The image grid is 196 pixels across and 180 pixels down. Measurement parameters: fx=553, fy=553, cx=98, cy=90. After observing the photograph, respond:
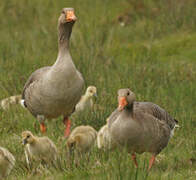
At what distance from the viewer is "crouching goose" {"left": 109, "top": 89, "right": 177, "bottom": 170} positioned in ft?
21.1

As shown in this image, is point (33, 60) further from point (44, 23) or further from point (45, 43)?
point (44, 23)

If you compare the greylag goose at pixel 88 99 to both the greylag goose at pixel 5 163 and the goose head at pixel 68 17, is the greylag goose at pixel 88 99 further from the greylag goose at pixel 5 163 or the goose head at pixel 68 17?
the greylag goose at pixel 5 163

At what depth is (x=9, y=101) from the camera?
9.75 m

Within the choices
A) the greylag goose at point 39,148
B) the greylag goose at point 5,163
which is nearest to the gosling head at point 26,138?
the greylag goose at point 39,148

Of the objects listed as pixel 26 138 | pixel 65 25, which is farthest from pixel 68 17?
pixel 26 138

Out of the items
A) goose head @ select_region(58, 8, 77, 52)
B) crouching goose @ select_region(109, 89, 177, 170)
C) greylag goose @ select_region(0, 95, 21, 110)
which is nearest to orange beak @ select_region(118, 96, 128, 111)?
crouching goose @ select_region(109, 89, 177, 170)

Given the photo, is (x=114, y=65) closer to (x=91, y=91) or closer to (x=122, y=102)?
(x=91, y=91)

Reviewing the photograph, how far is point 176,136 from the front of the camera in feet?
27.5

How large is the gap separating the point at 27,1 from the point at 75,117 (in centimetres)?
1117

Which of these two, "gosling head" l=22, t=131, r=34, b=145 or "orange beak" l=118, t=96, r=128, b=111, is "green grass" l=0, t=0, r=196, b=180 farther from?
"orange beak" l=118, t=96, r=128, b=111

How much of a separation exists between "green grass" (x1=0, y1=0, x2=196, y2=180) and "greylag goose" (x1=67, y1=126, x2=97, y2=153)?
0.15m

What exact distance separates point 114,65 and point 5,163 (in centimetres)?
600

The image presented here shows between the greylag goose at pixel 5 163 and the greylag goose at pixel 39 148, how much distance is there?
34cm

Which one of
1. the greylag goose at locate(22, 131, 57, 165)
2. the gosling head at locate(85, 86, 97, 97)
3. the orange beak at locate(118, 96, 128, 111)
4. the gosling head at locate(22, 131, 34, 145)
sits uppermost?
the orange beak at locate(118, 96, 128, 111)
